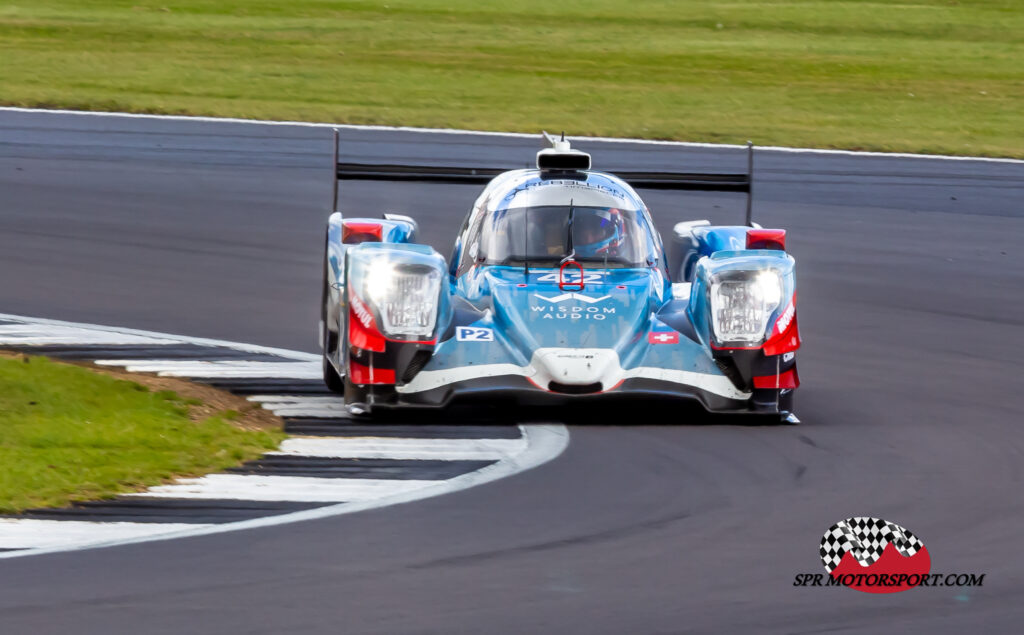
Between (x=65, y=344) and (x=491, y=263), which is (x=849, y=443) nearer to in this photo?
(x=491, y=263)

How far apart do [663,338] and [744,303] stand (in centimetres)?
51

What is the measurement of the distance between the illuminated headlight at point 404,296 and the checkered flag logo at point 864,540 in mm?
3030

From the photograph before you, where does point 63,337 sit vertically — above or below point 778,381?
below

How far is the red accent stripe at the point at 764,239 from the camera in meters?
11.7

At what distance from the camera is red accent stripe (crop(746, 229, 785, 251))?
11719 mm

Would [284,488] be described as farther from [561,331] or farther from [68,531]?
[561,331]

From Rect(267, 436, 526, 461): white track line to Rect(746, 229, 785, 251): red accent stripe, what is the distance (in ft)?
8.52

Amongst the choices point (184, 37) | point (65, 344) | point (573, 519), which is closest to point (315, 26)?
point (184, 37)

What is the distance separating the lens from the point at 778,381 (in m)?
10.4

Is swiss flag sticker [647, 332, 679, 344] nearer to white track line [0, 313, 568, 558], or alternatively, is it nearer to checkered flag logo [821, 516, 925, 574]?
white track line [0, 313, 568, 558]

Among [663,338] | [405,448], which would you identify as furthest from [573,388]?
[405,448]

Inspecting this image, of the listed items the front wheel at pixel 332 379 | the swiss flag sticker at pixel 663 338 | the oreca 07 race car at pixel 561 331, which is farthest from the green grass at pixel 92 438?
the swiss flag sticker at pixel 663 338

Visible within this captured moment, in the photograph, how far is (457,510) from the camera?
27.4 feet

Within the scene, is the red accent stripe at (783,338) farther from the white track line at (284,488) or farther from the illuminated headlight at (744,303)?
the white track line at (284,488)
